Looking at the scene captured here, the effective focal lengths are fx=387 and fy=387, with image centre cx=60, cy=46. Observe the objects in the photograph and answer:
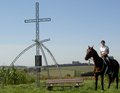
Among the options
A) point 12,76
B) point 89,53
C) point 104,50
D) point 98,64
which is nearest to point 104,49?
point 104,50

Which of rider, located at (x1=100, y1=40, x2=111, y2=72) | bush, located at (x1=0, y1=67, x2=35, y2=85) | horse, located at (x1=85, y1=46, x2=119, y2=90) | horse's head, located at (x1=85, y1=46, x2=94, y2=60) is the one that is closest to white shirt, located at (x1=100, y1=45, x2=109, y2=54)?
rider, located at (x1=100, y1=40, x2=111, y2=72)

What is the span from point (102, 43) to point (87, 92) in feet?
10.7

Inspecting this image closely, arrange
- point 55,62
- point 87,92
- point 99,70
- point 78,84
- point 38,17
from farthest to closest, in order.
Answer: point 55,62 → point 38,17 → point 78,84 → point 99,70 → point 87,92

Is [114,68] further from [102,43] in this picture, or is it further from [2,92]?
[2,92]

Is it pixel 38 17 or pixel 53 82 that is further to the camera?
pixel 38 17

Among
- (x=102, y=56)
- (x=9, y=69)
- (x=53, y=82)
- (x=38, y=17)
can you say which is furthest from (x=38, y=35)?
(x=102, y=56)

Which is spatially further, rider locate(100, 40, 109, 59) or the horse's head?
rider locate(100, 40, 109, 59)

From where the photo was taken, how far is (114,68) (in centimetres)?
2156

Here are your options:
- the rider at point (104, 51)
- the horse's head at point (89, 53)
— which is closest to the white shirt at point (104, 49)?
the rider at point (104, 51)

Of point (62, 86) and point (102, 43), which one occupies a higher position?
point (102, 43)

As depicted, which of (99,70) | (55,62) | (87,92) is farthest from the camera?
(55,62)

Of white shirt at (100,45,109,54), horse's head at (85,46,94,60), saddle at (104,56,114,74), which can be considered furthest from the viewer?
saddle at (104,56,114,74)

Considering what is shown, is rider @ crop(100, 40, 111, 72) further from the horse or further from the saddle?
the horse

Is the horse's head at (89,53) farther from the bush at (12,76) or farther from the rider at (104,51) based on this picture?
the bush at (12,76)
